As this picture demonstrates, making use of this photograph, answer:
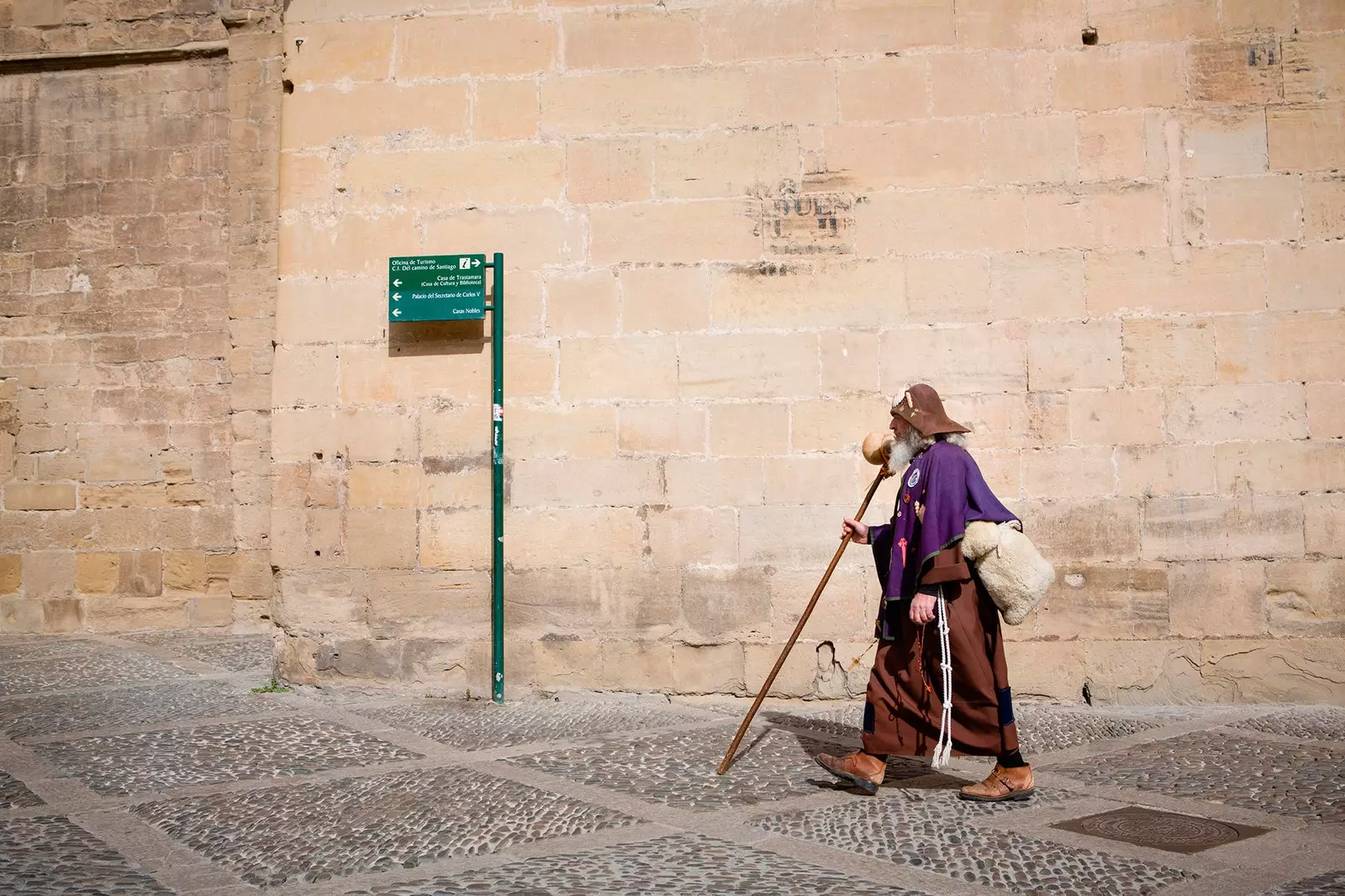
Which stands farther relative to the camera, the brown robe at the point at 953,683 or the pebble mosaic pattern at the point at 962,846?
the brown robe at the point at 953,683

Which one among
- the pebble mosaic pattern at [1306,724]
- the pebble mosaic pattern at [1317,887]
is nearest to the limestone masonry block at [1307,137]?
the pebble mosaic pattern at [1306,724]

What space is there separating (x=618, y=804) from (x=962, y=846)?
1255 millimetres

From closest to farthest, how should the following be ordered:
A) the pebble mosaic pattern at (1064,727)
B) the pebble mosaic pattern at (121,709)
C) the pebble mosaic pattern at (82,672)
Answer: the pebble mosaic pattern at (1064,727), the pebble mosaic pattern at (121,709), the pebble mosaic pattern at (82,672)

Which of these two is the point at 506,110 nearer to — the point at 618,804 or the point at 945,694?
the point at 618,804

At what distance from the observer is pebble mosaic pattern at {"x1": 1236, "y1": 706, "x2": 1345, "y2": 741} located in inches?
210

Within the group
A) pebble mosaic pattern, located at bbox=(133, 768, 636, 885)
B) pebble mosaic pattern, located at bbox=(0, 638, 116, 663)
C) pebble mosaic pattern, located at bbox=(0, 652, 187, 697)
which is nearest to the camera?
pebble mosaic pattern, located at bbox=(133, 768, 636, 885)

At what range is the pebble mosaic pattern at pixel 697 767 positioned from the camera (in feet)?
14.4

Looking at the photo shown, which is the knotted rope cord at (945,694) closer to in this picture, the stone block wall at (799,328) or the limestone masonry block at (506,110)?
the stone block wall at (799,328)

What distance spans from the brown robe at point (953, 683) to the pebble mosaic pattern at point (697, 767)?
0.44 meters

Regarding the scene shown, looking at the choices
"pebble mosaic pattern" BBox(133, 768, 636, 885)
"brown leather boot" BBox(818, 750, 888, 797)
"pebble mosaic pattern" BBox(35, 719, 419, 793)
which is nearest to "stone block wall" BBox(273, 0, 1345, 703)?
"pebble mosaic pattern" BBox(35, 719, 419, 793)

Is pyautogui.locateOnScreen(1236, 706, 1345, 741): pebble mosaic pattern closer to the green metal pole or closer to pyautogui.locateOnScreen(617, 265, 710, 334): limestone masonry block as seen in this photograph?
pyautogui.locateOnScreen(617, 265, 710, 334): limestone masonry block

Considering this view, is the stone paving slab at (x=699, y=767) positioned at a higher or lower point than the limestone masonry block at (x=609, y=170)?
lower

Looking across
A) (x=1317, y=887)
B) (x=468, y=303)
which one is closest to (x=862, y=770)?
(x=1317, y=887)

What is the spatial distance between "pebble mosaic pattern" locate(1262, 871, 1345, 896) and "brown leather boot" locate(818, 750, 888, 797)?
4.79ft
